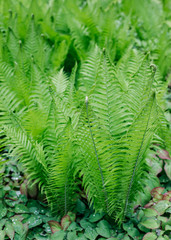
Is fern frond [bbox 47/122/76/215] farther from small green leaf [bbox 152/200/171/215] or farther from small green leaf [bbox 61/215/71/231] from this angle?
small green leaf [bbox 152/200/171/215]

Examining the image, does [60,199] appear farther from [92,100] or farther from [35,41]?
[35,41]

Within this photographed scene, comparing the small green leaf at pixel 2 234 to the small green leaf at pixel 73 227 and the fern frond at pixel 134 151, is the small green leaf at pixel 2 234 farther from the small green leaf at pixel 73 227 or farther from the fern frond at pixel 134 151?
the fern frond at pixel 134 151

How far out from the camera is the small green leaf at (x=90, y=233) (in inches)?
64.3

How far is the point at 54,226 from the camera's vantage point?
170 cm

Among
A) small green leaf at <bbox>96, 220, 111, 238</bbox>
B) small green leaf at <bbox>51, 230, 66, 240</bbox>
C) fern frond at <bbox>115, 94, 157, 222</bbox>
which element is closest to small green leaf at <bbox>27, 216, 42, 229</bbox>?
small green leaf at <bbox>51, 230, 66, 240</bbox>

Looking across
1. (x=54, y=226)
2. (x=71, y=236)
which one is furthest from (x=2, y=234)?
(x=71, y=236)

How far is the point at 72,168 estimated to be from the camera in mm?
1695

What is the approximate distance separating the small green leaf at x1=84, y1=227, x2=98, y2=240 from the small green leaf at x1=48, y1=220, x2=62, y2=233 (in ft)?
0.58

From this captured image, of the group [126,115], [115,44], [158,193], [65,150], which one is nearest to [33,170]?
[65,150]

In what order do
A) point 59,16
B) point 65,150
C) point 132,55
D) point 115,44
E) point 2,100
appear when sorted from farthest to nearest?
point 59,16
point 115,44
point 132,55
point 2,100
point 65,150

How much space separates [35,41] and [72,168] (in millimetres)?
1693

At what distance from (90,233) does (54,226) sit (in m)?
0.24

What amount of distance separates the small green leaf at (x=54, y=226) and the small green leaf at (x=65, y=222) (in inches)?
1.1

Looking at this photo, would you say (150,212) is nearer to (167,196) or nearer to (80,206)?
(167,196)
